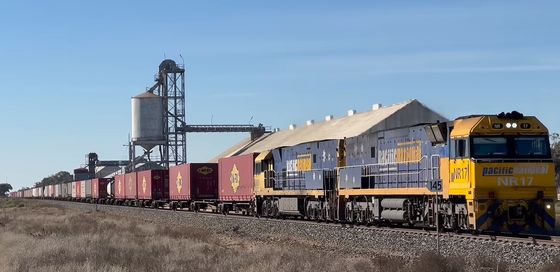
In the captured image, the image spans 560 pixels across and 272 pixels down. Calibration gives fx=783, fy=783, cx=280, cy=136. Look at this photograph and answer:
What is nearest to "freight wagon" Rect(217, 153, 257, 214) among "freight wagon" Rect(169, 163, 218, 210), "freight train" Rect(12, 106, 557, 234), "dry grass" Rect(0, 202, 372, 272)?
"freight train" Rect(12, 106, 557, 234)

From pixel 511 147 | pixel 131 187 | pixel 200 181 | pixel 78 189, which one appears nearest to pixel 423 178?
pixel 511 147

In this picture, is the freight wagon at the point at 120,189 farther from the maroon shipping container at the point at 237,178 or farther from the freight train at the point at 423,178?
the freight train at the point at 423,178

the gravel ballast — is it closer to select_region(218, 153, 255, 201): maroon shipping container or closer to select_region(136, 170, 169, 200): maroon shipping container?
select_region(218, 153, 255, 201): maroon shipping container

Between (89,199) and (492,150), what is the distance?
7893cm

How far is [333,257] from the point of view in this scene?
727 inches

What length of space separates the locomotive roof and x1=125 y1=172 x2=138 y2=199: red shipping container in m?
12.1

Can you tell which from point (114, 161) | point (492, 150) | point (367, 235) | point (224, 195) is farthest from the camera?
point (114, 161)

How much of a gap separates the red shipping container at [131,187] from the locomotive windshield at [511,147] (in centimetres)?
5100

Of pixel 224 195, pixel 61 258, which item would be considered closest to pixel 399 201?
pixel 61 258

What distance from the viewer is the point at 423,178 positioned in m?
24.7

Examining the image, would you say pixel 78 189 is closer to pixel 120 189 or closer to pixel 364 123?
pixel 120 189

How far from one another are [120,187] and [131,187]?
6984 millimetres

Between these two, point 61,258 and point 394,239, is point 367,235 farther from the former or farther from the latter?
point 61,258

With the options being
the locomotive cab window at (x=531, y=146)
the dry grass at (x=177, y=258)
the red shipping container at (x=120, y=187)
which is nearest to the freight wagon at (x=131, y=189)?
the red shipping container at (x=120, y=187)
